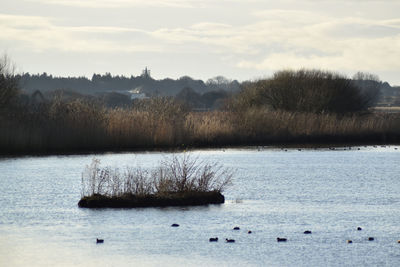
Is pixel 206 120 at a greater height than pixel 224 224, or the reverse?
pixel 206 120

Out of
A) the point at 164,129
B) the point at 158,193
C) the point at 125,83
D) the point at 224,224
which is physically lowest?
the point at 224,224

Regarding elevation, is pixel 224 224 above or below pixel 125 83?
below

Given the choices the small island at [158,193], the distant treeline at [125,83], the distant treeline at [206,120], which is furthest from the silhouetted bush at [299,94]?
the distant treeline at [125,83]

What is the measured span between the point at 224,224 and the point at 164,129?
23.1 m

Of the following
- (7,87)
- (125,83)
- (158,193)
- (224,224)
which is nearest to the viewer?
(224,224)

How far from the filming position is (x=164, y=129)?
133 feet

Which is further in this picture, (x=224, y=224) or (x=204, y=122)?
(x=204, y=122)

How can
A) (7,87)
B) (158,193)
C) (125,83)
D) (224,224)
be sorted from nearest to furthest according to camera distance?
1. (224,224)
2. (158,193)
3. (7,87)
4. (125,83)

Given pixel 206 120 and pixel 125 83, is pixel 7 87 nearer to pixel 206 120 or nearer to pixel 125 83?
pixel 206 120

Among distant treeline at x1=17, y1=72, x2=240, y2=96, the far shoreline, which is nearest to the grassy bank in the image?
the far shoreline

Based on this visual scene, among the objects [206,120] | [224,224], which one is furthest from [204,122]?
[224,224]

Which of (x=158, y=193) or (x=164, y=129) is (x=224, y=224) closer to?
(x=158, y=193)

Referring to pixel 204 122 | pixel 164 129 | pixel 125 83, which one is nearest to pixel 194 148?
pixel 164 129

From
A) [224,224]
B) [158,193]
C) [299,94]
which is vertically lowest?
[224,224]
